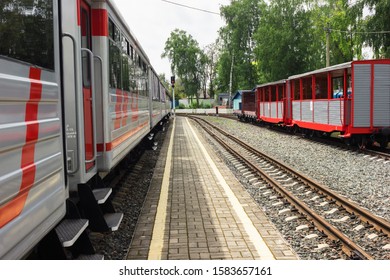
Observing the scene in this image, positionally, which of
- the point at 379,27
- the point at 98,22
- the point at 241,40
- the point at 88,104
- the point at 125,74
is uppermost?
the point at 241,40

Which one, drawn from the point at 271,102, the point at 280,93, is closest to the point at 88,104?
the point at 280,93

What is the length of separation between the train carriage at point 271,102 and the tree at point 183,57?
5408cm

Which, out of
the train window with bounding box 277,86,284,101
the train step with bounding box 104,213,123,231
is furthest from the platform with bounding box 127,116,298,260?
the train window with bounding box 277,86,284,101

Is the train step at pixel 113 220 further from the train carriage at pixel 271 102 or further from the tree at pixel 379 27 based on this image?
the tree at pixel 379 27

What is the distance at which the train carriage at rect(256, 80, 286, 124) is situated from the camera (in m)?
22.7

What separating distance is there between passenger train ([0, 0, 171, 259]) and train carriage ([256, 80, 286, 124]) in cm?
1740

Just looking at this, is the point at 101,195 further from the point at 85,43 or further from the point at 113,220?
the point at 85,43

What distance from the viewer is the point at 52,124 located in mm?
3035

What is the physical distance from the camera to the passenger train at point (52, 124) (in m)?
2.28

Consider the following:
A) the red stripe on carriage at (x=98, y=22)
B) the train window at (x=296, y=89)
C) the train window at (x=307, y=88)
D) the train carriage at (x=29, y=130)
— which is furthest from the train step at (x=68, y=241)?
the train window at (x=296, y=89)

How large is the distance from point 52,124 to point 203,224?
3.33m

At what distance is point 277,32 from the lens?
157 feet

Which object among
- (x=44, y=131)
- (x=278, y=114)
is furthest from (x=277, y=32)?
(x=44, y=131)
